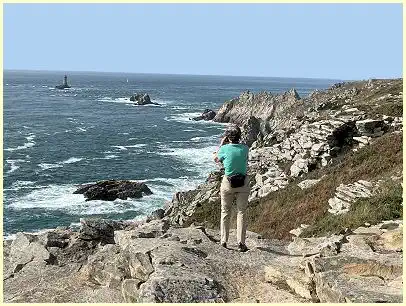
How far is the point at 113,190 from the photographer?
52469 millimetres

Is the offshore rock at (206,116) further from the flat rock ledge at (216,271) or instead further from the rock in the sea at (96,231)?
the flat rock ledge at (216,271)

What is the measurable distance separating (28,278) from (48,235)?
4.18 metres

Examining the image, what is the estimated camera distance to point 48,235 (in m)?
18.2

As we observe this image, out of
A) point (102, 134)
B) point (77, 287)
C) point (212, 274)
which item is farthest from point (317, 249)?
point (102, 134)

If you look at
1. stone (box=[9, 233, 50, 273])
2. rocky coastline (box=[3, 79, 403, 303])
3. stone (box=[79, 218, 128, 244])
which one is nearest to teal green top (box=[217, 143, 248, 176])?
rocky coastline (box=[3, 79, 403, 303])

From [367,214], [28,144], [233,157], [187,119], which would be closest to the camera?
[233,157]

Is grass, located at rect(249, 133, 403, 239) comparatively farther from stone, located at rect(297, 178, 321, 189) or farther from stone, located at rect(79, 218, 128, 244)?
stone, located at rect(79, 218, 128, 244)

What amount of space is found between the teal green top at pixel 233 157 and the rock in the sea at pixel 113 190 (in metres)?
40.0

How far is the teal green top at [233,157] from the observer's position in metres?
12.4

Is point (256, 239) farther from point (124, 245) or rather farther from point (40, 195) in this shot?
point (40, 195)

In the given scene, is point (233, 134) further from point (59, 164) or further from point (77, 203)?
point (59, 164)

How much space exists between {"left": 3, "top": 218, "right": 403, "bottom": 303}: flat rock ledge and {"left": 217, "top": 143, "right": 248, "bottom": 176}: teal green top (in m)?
2.50

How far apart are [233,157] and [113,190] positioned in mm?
41710

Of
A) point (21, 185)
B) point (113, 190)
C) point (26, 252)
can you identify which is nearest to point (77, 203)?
point (113, 190)
